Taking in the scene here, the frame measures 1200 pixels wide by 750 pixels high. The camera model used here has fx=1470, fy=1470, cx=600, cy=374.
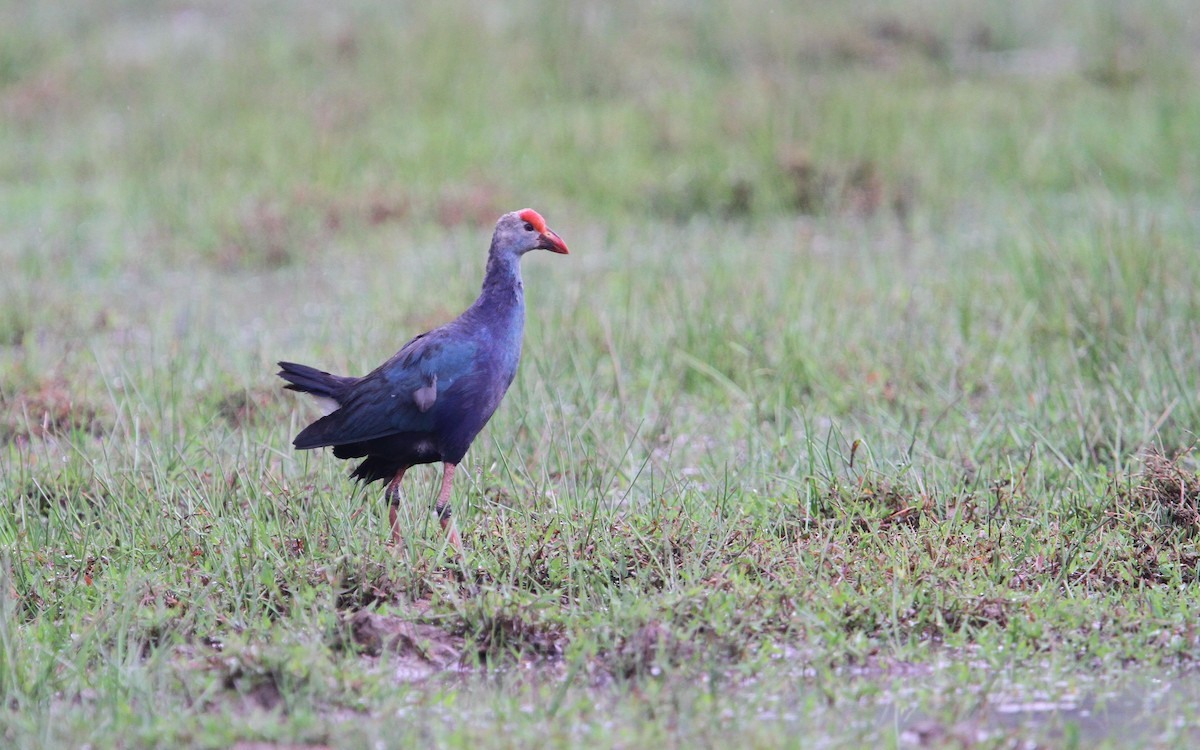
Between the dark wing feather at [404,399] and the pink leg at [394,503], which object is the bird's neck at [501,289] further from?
the pink leg at [394,503]

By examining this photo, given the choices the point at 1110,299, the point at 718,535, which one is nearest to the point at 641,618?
the point at 718,535

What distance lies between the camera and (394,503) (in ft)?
14.0

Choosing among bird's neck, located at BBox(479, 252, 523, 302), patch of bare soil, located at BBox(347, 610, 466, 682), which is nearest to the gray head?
bird's neck, located at BBox(479, 252, 523, 302)

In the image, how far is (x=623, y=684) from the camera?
11.2 ft

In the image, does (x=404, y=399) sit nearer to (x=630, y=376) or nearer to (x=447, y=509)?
(x=447, y=509)

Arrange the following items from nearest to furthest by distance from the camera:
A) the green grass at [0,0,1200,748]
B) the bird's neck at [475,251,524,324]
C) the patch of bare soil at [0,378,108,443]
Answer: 1. the green grass at [0,0,1200,748]
2. the bird's neck at [475,251,524,324]
3. the patch of bare soil at [0,378,108,443]

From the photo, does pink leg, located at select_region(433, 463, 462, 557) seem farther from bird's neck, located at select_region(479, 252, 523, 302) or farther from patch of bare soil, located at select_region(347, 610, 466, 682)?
bird's neck, located at select_region(479, 252, 523, 302)

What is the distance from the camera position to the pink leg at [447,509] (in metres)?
4.03

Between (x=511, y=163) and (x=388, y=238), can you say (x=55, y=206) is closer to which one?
(x=388, y=238)

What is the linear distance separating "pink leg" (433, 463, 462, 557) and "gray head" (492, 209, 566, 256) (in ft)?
2.20

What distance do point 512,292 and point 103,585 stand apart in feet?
4.60

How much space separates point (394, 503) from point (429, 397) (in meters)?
0.36

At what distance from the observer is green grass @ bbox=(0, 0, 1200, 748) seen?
11.3 ft

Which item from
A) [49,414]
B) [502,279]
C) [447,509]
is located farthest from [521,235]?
[49,414]
